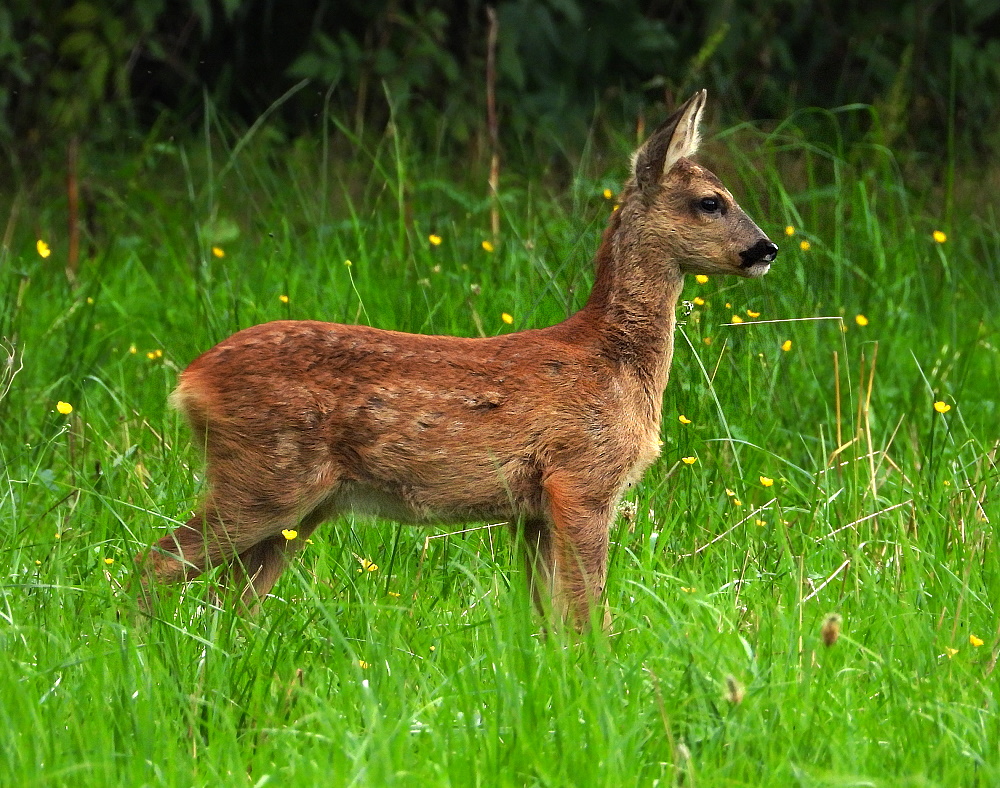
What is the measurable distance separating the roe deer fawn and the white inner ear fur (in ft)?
0.04

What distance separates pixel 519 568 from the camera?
450 cm

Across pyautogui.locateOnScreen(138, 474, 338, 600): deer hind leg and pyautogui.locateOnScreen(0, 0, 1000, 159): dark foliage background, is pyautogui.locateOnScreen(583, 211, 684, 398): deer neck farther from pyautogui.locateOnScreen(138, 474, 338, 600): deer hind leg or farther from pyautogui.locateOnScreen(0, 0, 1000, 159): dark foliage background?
pyautogui.locateOnScreen(0, 0, 1000, 159): dark foliage background

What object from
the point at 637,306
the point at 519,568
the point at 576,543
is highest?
the point at 637,306

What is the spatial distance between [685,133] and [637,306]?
54cm

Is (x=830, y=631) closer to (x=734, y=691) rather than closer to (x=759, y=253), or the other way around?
(x=734, y=691)

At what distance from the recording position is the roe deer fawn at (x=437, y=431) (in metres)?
4.09

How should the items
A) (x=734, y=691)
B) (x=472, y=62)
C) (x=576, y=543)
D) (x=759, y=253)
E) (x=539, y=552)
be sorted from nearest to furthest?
(x=734, y=691)
(x=576, y=543)
(x=539, y=552)
(x=759, y=253)
(x=472, y=62)

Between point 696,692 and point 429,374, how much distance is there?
48.6 inches

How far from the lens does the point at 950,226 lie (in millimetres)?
7742

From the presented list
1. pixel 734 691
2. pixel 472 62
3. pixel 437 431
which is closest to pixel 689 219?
pixel 437 431

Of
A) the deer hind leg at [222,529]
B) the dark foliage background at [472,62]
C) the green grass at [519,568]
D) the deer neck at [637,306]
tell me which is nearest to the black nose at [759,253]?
the deer neck at [637,306]

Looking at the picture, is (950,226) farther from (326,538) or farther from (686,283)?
(326,538)

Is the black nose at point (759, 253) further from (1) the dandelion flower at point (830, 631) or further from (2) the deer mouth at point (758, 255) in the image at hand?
(1) the dandelion flower at point (830, 631)

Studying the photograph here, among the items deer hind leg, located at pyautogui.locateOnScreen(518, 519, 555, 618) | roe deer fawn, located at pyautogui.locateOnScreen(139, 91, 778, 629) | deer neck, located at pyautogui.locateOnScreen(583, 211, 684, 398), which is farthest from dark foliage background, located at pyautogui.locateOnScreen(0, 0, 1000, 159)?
deer hind leg, located at pyautogui.locateOnScreen(518, 519, 555, 618)
